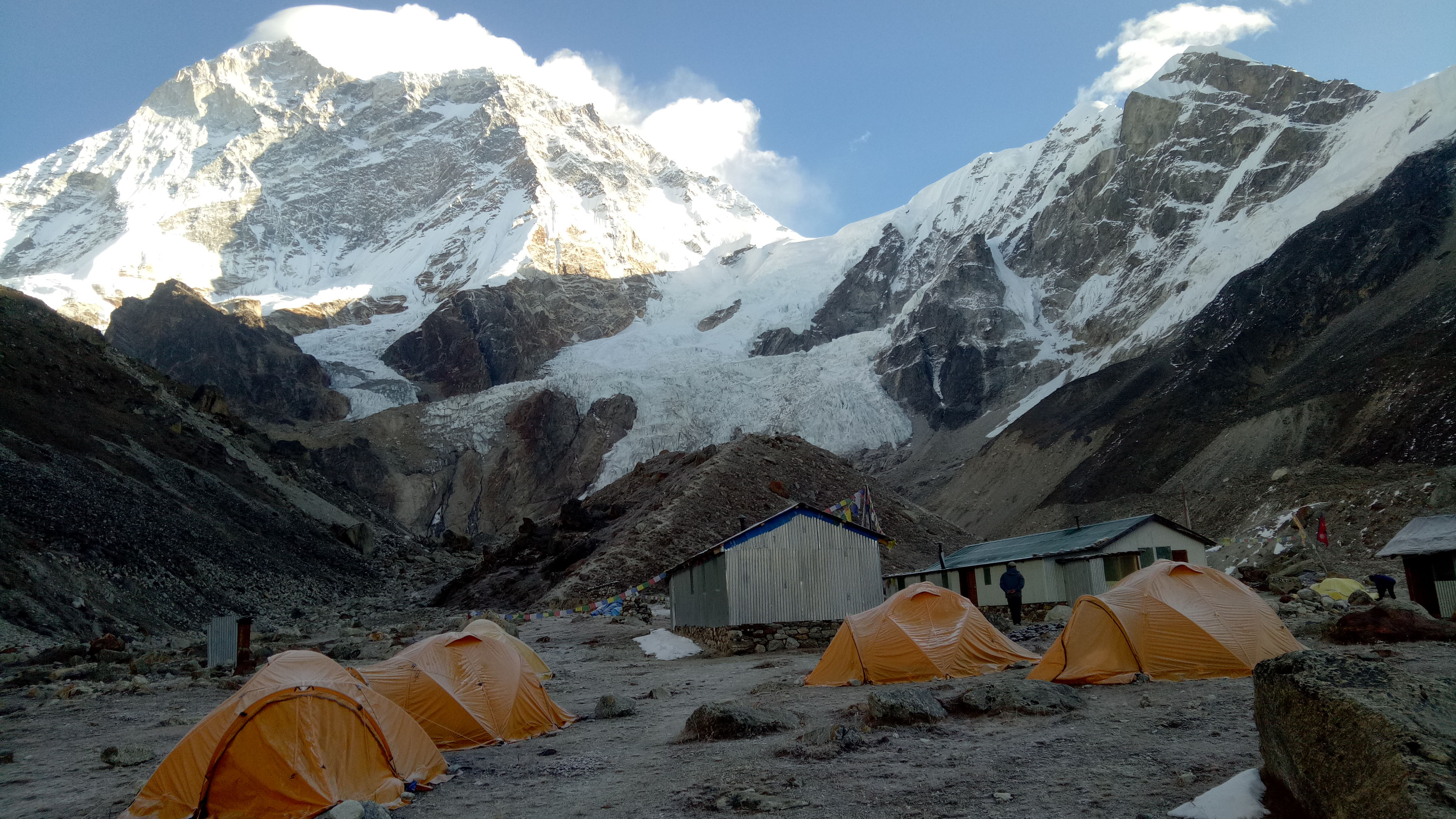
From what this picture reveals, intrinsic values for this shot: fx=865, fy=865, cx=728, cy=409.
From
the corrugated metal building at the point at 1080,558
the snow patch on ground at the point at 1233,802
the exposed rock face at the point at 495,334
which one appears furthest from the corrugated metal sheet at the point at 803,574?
the exposed rock face at the point at 495,334

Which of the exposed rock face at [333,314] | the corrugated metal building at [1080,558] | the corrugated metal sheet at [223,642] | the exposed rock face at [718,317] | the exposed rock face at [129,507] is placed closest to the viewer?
the corrugated metal sheet at [223,642]

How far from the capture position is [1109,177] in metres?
105

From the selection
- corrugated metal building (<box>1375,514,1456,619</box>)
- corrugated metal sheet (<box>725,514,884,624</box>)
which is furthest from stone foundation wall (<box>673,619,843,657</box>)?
corrugated metal building (<box>1375,514,1456,619</box>)

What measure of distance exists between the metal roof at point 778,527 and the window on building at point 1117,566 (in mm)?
5858

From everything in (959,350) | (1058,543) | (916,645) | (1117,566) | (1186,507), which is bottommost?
(916,645)

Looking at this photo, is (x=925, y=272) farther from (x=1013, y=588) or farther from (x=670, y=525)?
(x=1013, y=588)

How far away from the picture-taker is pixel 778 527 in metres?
22.1

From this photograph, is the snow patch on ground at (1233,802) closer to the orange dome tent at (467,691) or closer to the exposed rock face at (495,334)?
the orange dome tent at (467,691)

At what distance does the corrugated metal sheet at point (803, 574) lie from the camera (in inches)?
844

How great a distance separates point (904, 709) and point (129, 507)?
29388 millimetres

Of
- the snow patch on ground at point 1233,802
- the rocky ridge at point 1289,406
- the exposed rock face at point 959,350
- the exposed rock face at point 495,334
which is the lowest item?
the snow patch on ground at point 1233,802

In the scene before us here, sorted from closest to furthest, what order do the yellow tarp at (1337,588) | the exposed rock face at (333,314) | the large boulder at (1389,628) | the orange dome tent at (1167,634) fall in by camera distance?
the orange dome tent at (1167,634), the large boulder at (1389,628), the yellow tarp at (1337,588), the exposed rock face at (333,314)

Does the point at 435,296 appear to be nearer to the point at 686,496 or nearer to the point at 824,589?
the point at 686,496

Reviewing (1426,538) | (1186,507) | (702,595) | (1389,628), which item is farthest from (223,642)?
(1186,507)
